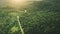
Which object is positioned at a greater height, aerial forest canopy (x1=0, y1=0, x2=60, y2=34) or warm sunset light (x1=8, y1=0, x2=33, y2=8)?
warm sunset light (x1=8, y1=0, x2=33, y2=8)

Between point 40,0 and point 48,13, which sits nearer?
point 48,13

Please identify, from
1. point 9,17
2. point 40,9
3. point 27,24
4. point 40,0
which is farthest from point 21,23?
point 40,0

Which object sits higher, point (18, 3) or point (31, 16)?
point (18, 3)

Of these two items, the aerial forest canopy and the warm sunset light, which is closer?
Result: the aerial forest canopy

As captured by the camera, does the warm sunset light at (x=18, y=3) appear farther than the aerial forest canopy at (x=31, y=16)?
Yes

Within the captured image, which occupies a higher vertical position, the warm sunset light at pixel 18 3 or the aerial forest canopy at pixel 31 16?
the warm sunset light at pixel 18 3

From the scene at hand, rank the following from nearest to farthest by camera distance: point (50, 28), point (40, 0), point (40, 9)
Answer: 1. point (50, 28)
2. point (40, 9)
3. point (40, 0)

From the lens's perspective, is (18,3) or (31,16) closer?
(31,16)

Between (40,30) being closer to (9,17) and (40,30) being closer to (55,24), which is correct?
(55,24)
